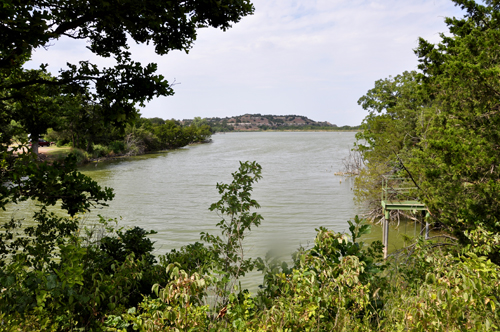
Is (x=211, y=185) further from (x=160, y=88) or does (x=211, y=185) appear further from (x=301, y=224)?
(x=160, y=88)

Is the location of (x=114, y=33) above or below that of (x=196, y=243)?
above

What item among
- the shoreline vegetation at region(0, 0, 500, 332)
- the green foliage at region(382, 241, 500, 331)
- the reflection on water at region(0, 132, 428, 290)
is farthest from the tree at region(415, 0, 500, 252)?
the green foliage at region(382, 241, 500, 331)

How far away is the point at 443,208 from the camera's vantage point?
8.96 metres

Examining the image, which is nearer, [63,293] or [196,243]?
[63,293]

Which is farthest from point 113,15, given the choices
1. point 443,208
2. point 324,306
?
point 443,208

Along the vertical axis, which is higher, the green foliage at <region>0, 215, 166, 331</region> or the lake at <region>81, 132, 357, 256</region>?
the green foliage at <region>0, 215, 166, 331</region>

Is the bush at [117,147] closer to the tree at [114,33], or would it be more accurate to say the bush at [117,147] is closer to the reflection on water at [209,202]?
the reflection on water at [209,202]

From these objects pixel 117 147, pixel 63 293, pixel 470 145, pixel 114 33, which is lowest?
pixel 63 293

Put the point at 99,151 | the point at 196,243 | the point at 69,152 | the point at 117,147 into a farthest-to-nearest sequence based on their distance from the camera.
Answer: the point at 117,147
the point at 99,151
the point at 69,152
the point at 196,243

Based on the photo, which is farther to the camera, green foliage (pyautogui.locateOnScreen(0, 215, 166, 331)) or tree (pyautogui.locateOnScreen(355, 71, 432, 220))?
tree (pyautogui.locateOnScreen(355, 71, 432, 220))

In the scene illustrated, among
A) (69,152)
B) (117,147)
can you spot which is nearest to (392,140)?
(69,152)

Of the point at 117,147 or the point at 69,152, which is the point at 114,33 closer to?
the point at 69,152

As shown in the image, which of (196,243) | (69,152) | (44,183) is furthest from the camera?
(69,152)

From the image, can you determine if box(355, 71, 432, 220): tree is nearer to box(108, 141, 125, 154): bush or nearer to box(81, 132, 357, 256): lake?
box(81, 132, 357, 256): lake
